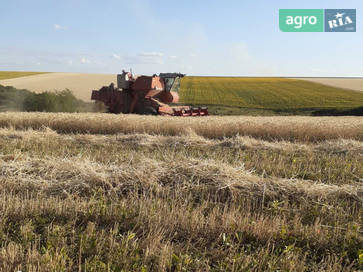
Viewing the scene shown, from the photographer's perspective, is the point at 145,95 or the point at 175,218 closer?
the point at 175,218

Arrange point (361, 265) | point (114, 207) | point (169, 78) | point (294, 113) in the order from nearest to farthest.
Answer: point (361, 265), point (114, 207), point (169, 78), point (294, 113)

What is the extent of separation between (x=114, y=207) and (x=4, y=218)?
110 centimetres

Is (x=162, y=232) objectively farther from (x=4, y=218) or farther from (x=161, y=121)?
(x=161, y=121)

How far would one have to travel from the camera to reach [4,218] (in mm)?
3264

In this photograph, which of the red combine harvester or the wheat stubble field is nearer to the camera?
the wheat stubble field

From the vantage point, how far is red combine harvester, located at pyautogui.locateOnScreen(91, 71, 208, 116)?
1741 cm

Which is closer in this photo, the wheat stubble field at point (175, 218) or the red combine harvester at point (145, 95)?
the wheat stubble field at point (175, 218)

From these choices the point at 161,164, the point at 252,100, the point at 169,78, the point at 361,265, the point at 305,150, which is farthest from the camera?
the point at 252,100

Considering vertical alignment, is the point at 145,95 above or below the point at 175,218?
above

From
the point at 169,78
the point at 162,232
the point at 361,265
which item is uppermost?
the point at 169,78

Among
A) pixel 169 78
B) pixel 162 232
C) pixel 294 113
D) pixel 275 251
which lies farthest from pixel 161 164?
pixel 294 113

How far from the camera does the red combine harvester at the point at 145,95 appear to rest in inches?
685

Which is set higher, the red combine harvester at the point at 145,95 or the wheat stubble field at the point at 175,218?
the red combine harvester at the point at 145,95

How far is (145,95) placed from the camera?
59.2 feet
